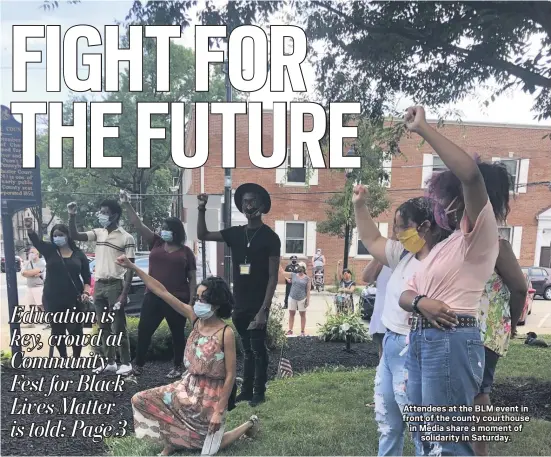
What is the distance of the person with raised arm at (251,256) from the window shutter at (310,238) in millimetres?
202

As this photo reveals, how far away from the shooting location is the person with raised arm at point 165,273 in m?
2.74

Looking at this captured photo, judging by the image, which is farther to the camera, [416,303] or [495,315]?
[495,315]

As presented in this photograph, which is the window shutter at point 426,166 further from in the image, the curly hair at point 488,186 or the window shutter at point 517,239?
the window shutter at point 517,239

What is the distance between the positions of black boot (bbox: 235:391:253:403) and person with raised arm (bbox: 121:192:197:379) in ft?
1.45

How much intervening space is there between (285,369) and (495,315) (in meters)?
1.64

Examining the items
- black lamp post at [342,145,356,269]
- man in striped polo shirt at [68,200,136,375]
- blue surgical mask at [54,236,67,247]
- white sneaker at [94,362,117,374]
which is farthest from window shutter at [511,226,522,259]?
blue surgical mask at [54,236,67,247]

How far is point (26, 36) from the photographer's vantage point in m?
2.54

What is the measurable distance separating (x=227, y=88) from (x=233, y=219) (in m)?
0.82

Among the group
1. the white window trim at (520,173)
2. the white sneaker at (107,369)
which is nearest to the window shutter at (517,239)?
the white window trim at (520,173)

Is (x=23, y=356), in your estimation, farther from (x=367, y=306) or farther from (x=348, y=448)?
(x=367, y=306)

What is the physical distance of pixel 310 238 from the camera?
2.83m

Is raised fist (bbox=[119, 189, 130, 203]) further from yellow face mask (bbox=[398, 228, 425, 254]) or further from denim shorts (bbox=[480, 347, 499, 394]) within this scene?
denim shorts (bbox=[480, 347, 499, 394])

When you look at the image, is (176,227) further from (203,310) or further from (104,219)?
(203,310)

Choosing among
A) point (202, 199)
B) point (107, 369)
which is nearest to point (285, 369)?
point (107, 369)
